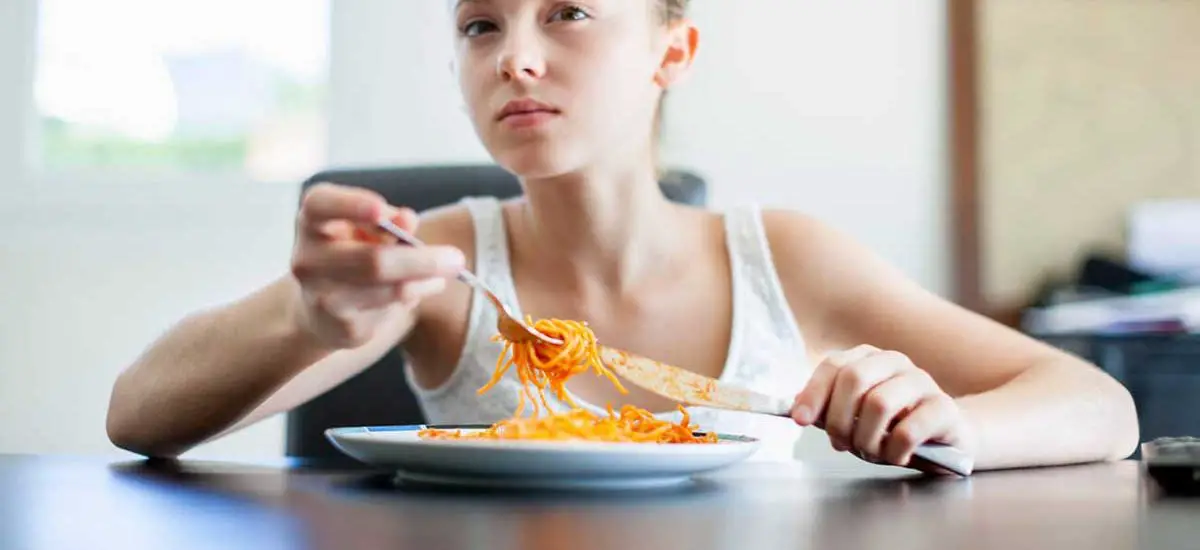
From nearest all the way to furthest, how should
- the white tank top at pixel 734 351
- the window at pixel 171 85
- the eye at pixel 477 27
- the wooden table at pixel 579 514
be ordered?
the wooden table at pixel 579 514, the eye at pixel 477 27, the white tank top at pixel 734 351, the window at pixel 171 85

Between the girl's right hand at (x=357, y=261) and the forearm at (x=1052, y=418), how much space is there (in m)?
0.46

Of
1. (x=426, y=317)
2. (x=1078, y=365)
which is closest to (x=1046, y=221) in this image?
(x=1078, y=365)

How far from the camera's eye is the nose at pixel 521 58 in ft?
3.50

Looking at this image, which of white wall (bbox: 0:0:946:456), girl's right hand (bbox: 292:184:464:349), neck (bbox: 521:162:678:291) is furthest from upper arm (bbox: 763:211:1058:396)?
white wall (bbox: 0:0:946:456)

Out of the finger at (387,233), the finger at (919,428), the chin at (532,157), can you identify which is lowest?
the finger at (919,428)

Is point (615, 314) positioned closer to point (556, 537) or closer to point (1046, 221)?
point (556, 537)

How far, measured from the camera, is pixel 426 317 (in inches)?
52.3

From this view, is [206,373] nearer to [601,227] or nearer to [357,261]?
[357,261]

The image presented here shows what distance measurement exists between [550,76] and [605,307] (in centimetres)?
34

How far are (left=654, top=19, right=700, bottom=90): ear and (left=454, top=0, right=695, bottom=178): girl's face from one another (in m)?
0.10

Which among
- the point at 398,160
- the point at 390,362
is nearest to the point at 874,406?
the point at 390,362

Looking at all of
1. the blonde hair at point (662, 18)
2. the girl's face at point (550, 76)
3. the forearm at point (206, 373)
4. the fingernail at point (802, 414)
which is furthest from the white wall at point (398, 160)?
the fingernail at point (802, 414)

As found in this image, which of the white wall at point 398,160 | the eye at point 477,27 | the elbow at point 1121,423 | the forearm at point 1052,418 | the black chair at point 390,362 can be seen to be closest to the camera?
the forearm at point 1052,418

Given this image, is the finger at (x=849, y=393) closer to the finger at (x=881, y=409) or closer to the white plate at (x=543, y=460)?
the finger at (x=881, y=409)
